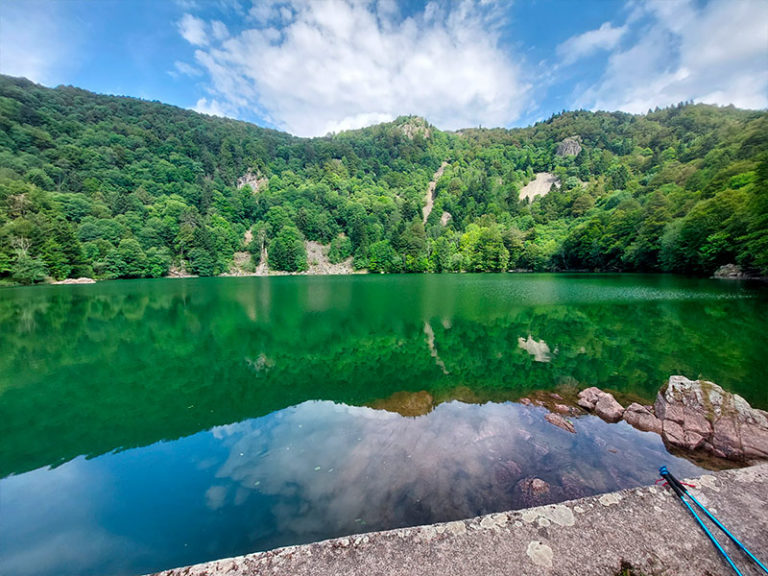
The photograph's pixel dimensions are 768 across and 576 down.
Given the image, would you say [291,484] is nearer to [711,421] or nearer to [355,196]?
[711,421]

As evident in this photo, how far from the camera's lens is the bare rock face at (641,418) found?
8438mm

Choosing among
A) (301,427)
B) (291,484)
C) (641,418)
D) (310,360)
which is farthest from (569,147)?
(291,484)

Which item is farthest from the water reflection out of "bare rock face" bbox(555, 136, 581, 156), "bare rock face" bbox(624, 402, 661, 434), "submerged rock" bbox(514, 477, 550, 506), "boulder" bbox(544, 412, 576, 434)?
"bare rock face" bbox(555, 136, 581, 156)

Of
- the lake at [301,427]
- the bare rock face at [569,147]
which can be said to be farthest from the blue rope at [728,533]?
the bare rock face at [569,147]

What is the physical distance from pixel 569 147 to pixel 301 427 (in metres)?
206

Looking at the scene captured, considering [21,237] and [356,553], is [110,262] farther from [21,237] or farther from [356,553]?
[356,553]

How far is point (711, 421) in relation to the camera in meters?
7.84

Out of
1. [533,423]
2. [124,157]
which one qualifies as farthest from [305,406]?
Result: [124,157]

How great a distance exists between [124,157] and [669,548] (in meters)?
→ 167

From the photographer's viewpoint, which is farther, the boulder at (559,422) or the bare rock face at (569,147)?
the bare rock face at (569,147)

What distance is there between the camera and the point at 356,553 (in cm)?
368

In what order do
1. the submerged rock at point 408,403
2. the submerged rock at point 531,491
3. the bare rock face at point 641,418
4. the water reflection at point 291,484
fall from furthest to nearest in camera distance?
1. the submerged rock at point 408,403
2. the bare rock face at point 641,418
3. the submerged rock at point 531,491
4. the water reflection at point 291,484

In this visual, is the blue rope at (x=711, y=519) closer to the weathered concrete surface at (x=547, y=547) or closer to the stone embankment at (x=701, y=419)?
the weathered concrete surface at (x=547, y=547)

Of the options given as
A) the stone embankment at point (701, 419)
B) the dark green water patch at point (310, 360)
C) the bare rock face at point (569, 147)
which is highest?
the bare rock face at point (569, 147)
